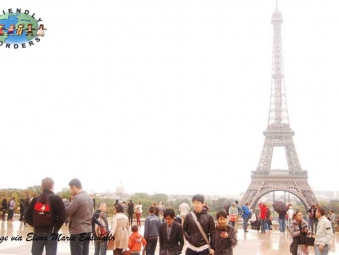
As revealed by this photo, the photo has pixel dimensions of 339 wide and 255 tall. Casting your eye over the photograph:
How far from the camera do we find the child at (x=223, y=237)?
7.01 m

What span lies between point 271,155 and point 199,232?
187 ft

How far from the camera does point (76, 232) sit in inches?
307

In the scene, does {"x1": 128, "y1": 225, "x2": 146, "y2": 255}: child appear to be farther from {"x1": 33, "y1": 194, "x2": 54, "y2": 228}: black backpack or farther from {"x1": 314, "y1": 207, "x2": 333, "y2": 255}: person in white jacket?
{"x1": 314, "y1": 207, "x2": 333, "y2": 255}: person in white jacket

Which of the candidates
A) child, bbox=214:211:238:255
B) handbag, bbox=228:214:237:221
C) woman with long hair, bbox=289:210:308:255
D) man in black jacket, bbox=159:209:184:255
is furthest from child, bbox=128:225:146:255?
handbag, bbox=228:214:237:221

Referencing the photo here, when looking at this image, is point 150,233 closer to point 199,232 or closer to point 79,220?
point 79,220

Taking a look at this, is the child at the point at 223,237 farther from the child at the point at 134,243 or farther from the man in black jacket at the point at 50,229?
the child at the point at 134,243

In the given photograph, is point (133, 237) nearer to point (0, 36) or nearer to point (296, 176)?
point (0, 36)

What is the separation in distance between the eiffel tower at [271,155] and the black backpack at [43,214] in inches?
1993

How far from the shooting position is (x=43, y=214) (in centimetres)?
727

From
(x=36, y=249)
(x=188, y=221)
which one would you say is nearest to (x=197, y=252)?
(x=188, y=221)

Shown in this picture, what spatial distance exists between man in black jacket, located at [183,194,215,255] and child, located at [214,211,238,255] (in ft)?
0.28

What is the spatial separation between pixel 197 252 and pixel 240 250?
7100 millimetres

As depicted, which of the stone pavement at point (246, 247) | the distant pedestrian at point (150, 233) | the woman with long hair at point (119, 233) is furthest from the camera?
the stone pavement at point (246, 247)

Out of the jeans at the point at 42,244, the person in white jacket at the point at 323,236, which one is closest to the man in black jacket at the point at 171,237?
the jeans at the point at 42,244
